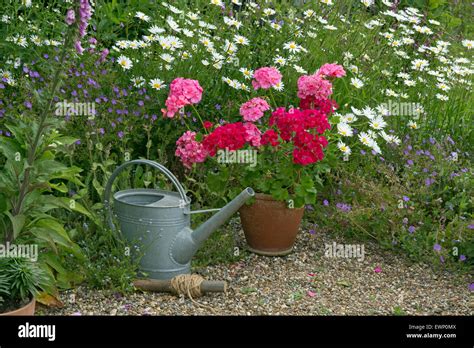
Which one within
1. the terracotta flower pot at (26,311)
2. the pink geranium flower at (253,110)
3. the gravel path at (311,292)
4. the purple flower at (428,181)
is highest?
the pink geranium flower at (253,110)

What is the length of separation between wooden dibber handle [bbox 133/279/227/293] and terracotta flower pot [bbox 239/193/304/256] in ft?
2.08

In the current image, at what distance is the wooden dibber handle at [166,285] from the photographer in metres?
3.82

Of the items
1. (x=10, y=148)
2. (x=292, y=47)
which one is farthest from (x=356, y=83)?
(x=10, y=148)

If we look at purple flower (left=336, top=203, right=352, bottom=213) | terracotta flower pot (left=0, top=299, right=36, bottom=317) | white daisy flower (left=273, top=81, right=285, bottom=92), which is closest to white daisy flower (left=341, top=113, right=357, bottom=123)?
white daisy flower (left=273, top=81, right=285, bottom=92)

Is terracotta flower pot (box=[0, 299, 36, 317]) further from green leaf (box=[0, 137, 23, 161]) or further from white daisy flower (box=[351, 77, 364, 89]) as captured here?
white daisy flower (box=[351, 77, 364, 89])

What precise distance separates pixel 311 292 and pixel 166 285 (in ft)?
2.63

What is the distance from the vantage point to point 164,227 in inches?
151

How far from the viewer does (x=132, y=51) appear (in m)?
5.39

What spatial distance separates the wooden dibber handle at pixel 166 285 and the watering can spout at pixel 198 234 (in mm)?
165

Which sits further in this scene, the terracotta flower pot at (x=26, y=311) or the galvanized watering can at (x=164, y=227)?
the galvanized watering can at (x=164, y=227)

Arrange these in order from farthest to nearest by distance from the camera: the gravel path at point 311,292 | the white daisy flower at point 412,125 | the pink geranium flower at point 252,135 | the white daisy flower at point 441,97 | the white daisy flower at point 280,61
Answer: the white daisy flower at point 441,97 < the white daisy flower at point 412,125 < the white daisy flower at point 280,61 < the pink geranium flower at point 252,135 < the gravel path at point 311,292

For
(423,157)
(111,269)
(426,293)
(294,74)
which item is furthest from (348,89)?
(111,269)

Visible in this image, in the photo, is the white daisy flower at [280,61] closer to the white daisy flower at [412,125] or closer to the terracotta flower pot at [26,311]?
the white daisy flower at [412,125]

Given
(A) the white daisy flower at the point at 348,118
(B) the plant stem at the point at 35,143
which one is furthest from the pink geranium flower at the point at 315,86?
(B) the plant stem at the point at 35,143
